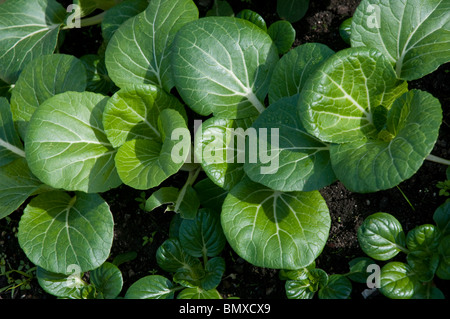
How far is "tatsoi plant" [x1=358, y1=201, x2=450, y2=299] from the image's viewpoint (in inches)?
71.4

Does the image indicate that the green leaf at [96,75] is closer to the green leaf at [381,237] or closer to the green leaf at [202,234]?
the green leaf at [202,234]

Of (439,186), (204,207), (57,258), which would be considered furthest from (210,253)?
(439,186)

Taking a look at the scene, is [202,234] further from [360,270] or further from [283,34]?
[283,34]

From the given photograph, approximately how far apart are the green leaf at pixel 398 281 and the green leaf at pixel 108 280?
Result: 1.23m

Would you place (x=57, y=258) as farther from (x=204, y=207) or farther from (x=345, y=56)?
(x=345, y=56)

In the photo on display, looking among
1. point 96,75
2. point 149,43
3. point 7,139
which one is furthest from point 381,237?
point 7,139

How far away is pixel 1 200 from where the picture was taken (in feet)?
6.76

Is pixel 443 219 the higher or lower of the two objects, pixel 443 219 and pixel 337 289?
the higher

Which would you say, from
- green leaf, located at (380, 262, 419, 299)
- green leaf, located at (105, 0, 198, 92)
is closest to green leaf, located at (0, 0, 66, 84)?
green leaf, located at (105, 0, 198, 92)

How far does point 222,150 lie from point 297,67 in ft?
1.53

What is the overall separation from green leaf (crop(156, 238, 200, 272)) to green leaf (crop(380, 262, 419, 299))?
887 millimetres

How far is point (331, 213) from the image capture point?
2.20 m
